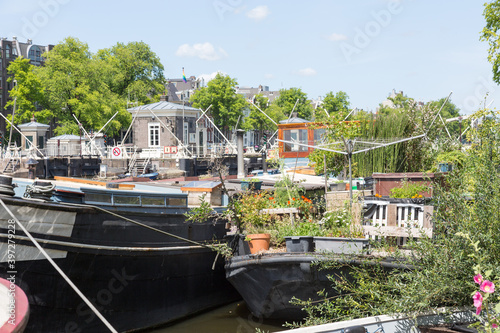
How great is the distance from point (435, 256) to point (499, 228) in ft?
2.56

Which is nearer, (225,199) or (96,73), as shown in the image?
(225,199)

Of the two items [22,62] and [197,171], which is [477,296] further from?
[22,62]

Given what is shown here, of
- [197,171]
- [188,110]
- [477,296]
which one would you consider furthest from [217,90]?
A: [477,296]

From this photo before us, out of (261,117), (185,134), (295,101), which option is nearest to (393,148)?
(185,134)

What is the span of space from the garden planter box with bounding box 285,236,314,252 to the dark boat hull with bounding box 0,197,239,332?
88.6 inches

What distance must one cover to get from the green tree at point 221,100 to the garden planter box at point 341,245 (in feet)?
154

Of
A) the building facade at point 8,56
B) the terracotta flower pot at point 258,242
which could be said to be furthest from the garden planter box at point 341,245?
the building facade at point 8,56

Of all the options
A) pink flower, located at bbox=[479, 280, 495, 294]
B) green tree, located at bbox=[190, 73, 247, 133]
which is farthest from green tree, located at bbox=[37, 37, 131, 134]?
pink flower, located at bbox=[479, 280, 495, 294]

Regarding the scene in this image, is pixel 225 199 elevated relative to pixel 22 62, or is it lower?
lower

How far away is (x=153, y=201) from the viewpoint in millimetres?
9758

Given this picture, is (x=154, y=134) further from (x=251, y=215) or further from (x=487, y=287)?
(x=487, y=287)

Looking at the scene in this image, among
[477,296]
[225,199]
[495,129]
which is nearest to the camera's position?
[477,296]

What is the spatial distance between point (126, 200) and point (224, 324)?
315cm

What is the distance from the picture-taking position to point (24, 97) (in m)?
43.6
